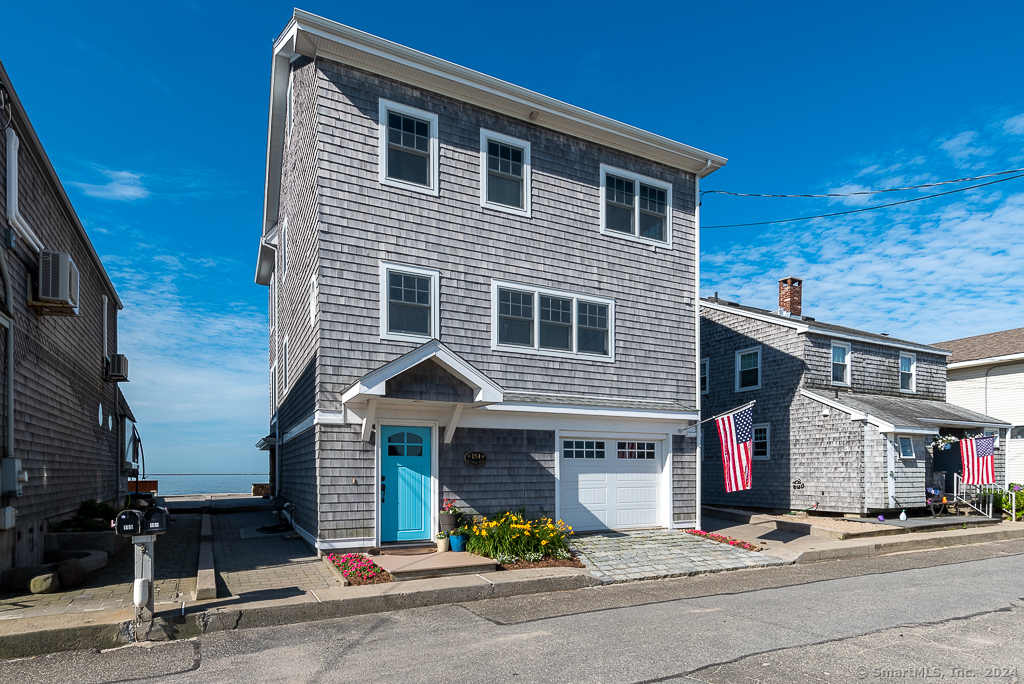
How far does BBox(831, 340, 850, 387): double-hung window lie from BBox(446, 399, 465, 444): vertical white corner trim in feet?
42.7

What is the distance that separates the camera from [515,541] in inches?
420

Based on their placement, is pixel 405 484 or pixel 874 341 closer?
pixel 405 484

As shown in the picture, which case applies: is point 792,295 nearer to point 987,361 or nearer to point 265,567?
point 987,361

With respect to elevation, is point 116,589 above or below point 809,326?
below

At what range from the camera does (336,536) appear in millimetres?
10641

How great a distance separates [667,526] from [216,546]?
8.94 m

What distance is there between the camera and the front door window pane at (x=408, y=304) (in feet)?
38.0

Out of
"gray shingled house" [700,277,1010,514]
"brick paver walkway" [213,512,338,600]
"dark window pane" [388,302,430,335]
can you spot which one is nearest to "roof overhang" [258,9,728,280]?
"dark window pane" [388,302,430,335]

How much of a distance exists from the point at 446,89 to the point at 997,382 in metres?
23.3

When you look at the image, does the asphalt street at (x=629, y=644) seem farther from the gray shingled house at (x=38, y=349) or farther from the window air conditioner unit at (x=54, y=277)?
the window air conditioner unit at (x=54, y=277)

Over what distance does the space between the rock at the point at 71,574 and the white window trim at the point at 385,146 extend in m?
7.28

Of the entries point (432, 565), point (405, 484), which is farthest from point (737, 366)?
point (432, 565)

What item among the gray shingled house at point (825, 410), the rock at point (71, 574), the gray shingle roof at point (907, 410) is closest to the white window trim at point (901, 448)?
the gray shingled house at point (825, 410)

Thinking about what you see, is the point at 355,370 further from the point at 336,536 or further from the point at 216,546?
the point at 216,546
